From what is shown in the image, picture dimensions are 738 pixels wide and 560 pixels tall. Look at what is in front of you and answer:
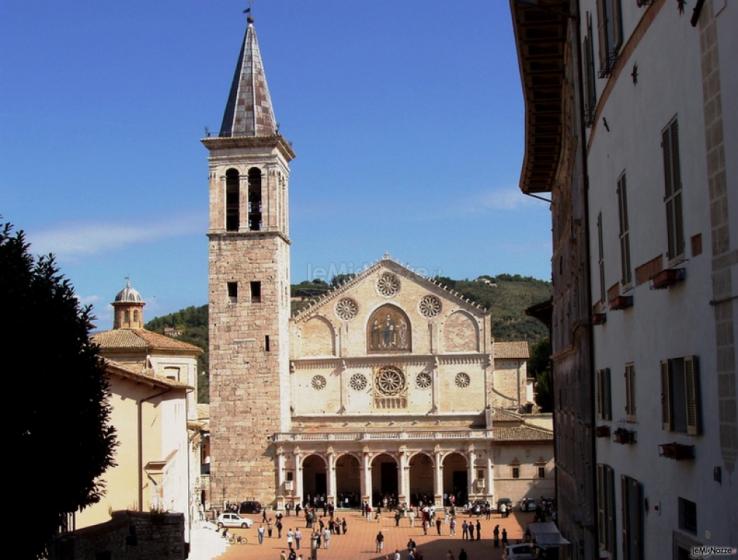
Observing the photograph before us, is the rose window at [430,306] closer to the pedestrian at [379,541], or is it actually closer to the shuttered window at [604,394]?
the pedestrian at [379,541]

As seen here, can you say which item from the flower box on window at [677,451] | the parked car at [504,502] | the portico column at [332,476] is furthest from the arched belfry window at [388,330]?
the flower box on window at [677,451]

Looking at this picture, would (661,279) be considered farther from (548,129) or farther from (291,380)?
(291,380)

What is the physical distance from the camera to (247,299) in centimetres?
5784

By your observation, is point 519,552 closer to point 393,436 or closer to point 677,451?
point 393,436

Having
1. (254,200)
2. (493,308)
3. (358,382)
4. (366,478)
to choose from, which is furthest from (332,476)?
(493,308)

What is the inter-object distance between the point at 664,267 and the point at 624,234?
5.99 feet

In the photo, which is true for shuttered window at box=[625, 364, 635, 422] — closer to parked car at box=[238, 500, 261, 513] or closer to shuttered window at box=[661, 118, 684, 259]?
shuttered window at box=[661, 118, 684, 259]

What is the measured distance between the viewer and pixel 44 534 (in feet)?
61.6

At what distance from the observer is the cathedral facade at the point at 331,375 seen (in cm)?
5691

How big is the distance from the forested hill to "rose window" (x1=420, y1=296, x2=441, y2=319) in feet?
174

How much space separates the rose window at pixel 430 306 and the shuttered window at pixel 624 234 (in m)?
50.1

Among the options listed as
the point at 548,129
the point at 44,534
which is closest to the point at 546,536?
the point at 548,129

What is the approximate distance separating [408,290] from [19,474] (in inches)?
1677

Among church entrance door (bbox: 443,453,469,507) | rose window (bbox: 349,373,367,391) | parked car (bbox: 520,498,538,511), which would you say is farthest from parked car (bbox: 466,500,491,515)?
rose window (bbox: 349,373,367,391)
